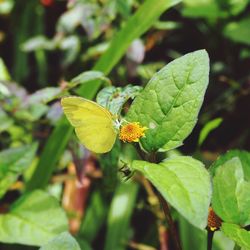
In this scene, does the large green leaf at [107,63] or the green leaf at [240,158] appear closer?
the green leaf at [240,158]

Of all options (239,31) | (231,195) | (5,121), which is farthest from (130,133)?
(239,31)

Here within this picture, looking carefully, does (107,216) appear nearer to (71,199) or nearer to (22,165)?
(71,199)

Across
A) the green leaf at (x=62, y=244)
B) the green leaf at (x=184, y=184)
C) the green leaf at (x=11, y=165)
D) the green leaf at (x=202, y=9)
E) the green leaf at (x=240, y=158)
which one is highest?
the green leaf at (x=184, y=184)

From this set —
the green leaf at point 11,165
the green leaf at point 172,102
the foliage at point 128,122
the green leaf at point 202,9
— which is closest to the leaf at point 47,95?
the foliage at point 128,122

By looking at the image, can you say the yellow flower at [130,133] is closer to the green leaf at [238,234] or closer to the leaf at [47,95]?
the green leaf at [238,234]

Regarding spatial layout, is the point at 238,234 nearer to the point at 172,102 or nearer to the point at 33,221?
the point at 172,102

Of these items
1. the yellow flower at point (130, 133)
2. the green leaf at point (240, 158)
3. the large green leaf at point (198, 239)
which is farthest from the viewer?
the large green leaf at point (198, 239)
